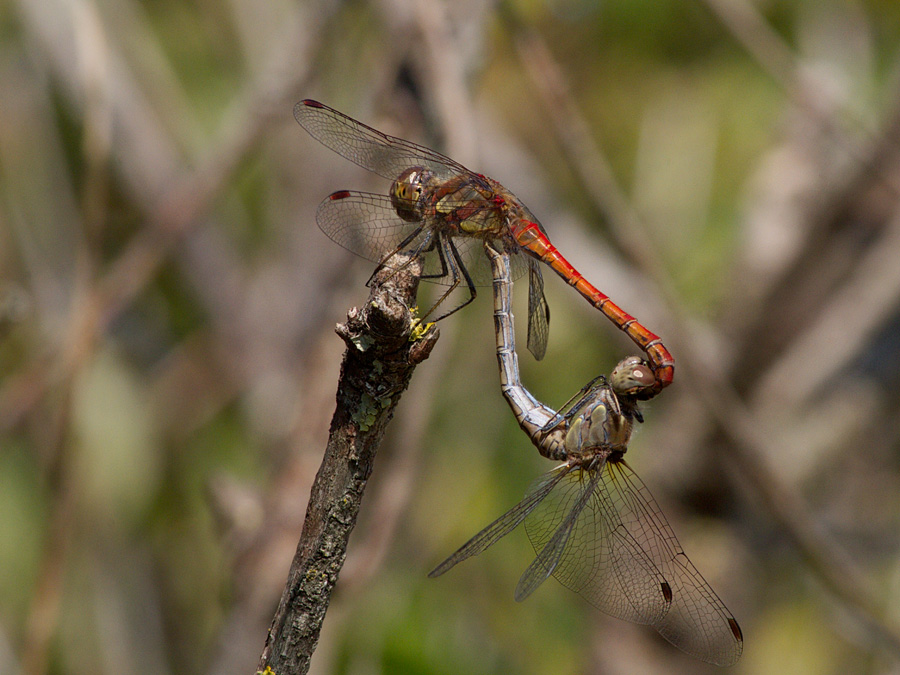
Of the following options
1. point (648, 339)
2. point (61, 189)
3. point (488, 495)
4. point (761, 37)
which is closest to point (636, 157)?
point (761, 37)

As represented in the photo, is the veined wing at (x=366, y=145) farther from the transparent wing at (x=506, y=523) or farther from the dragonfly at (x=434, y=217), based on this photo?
the transparent wing at (x=506, y=523)

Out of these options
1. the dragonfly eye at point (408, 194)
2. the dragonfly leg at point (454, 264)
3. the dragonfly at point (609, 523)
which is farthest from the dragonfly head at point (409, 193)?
the dragonfly at point (609, 523)

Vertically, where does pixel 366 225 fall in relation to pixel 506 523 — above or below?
above

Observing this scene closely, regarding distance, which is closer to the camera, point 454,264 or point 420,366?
point 454,264

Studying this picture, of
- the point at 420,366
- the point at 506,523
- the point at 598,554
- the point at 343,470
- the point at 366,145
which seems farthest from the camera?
the point at 420,366

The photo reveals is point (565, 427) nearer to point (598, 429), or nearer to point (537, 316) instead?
point (598, 429)

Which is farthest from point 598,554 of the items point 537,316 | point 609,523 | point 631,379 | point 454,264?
point 454,264

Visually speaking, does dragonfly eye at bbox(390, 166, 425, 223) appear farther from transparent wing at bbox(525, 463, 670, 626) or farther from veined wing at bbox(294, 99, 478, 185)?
transparent wing at bbox(525, 463, 670, 626)

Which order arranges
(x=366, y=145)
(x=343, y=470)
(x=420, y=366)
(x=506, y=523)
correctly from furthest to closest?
(x=420, y=366) < (x=366, y=145) < (x=506, y=523) < (x=343, y=470)

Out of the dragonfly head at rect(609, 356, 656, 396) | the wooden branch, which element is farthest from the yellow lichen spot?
the dragonfly head at rect(609, 356, 656, 396)
